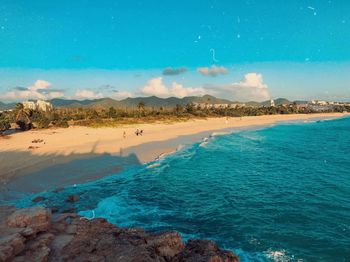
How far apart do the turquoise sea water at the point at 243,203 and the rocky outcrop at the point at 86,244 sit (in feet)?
9.20

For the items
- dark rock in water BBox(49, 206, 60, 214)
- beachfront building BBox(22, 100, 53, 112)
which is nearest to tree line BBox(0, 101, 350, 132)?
beachfront building BBox(22, 100, 53, 112)

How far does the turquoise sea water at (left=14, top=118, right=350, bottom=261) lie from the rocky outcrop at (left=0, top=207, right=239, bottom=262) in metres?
2.80

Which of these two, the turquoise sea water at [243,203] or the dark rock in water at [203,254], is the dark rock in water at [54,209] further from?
the dark rock in water at [203,254]

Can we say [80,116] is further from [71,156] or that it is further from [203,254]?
[203,254]

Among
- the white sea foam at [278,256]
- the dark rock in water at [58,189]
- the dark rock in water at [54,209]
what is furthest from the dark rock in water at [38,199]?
the white sea foam at [278,256]

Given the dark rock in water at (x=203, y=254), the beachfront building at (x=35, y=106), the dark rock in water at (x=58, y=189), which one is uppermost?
the beachfront building at (x=35, y=106)

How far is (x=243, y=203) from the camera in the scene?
1855 centimetres

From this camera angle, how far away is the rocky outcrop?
9844 mm

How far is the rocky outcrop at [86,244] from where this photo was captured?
32.3 ft

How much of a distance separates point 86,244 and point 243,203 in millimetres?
11191

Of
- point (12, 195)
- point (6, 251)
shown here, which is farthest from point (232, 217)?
point (12, 195)

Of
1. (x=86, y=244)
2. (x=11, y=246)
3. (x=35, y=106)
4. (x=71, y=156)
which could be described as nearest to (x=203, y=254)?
(x=86, y=244)

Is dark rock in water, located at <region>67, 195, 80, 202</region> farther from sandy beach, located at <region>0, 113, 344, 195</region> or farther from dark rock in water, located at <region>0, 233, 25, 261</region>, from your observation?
dark rock in water, located at <region>0, 233, 25, 261</region>

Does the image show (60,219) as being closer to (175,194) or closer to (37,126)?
(175,194)
